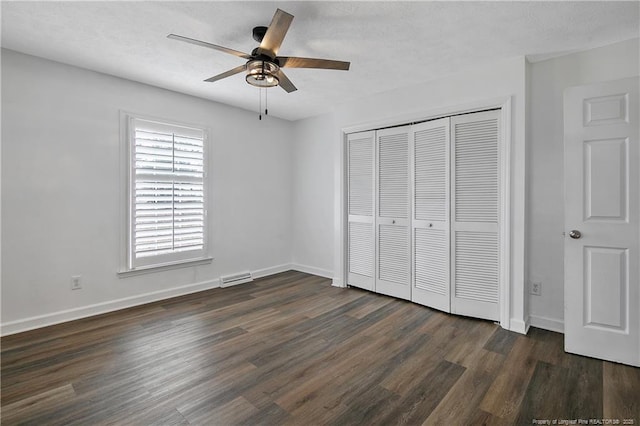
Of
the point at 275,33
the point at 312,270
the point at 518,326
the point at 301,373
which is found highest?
the point at 275,33

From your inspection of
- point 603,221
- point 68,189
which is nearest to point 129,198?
point 68,189

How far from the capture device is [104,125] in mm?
3363

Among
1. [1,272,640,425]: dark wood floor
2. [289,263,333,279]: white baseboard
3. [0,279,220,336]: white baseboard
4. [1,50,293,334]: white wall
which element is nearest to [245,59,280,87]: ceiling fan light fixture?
[1,50,293,334]: white wall

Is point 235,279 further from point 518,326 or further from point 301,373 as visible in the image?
point 518,326

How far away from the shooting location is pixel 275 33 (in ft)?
6.69

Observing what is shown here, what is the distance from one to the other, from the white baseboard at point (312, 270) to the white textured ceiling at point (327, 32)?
294 cm

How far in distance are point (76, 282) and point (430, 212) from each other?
3922 millimetres

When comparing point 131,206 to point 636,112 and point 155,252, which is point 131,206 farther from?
point 636,112

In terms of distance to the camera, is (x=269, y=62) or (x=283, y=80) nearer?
(x=269, y=62)

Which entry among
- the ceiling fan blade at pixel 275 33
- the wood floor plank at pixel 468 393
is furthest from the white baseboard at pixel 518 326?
the ceiling fan blade at pixel 275 33

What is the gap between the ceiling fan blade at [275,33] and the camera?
187cm

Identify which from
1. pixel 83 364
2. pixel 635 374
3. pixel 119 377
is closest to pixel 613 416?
pixel 635 374

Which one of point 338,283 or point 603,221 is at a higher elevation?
point 603,221

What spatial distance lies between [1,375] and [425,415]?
295cm
